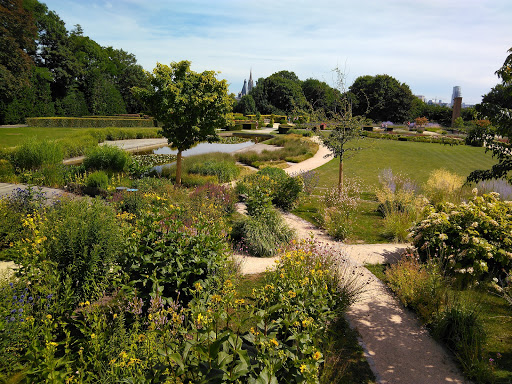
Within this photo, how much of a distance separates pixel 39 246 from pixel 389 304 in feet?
15.9

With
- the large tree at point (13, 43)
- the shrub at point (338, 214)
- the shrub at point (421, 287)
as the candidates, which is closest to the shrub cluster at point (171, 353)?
the shrub at point (421, 287)

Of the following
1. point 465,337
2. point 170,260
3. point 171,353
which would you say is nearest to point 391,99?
point 465,337

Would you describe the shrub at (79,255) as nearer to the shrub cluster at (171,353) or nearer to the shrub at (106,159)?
the shrub cluster at (171,353)

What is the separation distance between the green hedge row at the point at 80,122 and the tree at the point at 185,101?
21063 mm

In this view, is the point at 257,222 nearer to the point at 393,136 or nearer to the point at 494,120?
the point at 494,120

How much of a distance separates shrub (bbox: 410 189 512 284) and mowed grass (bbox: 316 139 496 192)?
6633 millimetres

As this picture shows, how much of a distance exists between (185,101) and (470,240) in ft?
27.5

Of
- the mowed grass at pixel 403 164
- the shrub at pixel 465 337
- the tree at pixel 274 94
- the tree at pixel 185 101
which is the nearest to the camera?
the shrub at pixel 465 337

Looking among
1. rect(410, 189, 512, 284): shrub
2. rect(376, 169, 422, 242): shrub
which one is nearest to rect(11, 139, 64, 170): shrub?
rect(376, 169, 422, 242): shrub

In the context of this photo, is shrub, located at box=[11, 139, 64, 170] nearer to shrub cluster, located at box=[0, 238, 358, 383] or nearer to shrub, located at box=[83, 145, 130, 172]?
shrub, located at box=[83, 145, 130, 172]

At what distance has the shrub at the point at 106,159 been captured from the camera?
12.0 meters

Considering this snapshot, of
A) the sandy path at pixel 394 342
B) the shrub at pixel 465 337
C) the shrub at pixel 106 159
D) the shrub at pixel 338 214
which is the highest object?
the shrub at pixel 106 159

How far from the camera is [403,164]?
731 inches

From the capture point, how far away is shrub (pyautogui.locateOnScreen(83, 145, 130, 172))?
1198 cm
